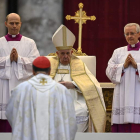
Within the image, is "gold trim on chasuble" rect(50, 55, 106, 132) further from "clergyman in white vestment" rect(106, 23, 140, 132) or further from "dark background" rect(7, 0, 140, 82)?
"dark background" rect(7, 0, 140, 82)

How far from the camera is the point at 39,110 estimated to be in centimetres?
513

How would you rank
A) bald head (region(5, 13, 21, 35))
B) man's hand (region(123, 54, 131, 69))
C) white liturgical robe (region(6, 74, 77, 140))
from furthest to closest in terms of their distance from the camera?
bald head (region(5, 13, 21, 35))
man's hand (region(123, 54, 131, 69))
white liturgical robe (region(6, 74, 77, 140))

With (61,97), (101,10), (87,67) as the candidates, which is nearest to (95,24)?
(101,10)

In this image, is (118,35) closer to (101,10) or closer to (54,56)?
(101,10)

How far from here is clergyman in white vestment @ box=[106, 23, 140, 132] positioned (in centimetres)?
759

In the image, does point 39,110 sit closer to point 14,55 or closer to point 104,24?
point 14,55

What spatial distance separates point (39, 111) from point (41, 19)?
582 centimetres

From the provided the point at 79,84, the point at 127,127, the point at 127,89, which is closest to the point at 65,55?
the point at 79,84

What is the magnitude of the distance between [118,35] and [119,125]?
3.41 meters

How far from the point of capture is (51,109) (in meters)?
5.14

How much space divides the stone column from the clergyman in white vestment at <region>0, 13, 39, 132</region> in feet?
8.88

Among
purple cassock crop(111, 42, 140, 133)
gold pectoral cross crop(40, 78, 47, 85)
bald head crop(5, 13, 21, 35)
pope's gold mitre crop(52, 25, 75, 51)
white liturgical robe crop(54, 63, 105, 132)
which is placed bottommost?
purple cassock crop(111, 42, 140, 133)

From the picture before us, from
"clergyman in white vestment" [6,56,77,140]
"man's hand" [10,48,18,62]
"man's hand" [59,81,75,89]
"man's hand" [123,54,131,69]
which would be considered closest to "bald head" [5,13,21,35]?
"man's hand" [10,48,18,62]

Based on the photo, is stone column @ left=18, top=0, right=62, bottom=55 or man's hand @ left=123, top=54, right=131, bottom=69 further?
stone column @ left=18, top=0, right=62, bottom=55
